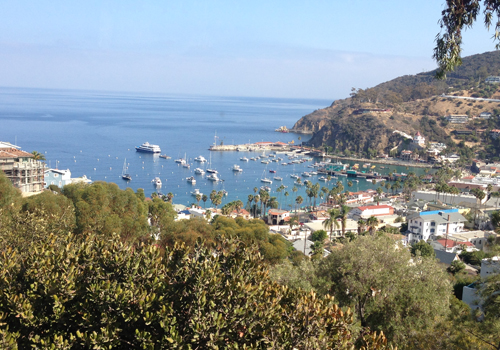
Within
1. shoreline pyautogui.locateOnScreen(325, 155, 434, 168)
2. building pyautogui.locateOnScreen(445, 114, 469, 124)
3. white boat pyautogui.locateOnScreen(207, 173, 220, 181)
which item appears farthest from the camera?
building pyautogui.locateOnScreen(445, 114, 469, 124)

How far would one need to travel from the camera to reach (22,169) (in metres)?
26.6

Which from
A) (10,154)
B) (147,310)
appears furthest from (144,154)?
(147,310)

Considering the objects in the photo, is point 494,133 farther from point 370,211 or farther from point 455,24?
point 455,24

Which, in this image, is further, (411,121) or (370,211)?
(411,121)

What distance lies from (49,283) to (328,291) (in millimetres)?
6312

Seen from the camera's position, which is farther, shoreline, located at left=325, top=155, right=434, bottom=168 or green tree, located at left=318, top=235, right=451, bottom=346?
shoreline, located at left=325, top=155, right=434, bottom=168

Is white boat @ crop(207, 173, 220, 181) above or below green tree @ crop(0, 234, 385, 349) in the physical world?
below

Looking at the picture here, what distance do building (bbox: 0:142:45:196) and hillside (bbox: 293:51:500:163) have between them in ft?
242

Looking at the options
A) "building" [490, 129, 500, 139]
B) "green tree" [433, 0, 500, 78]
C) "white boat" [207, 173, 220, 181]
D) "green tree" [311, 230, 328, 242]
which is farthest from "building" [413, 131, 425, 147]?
"green tree" [433, 0, 500, 78]

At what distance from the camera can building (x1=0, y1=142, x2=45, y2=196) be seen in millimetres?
26094

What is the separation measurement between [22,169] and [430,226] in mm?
29380

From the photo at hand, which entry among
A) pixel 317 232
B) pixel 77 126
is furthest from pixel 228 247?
pixel 77 126

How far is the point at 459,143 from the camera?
8925 centimetres

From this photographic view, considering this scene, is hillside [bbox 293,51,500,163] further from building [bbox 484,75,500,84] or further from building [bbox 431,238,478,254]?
building [bbox 431,238,478,254]
